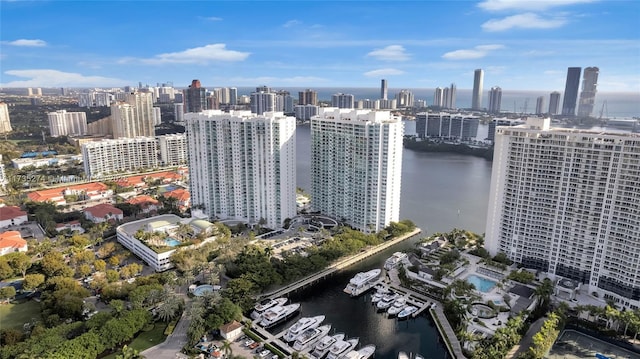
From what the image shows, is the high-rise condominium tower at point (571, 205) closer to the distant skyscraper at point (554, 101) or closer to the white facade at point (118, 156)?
the white facade at point (118, 156)

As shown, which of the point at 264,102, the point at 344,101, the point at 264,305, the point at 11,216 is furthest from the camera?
the point at 344,101

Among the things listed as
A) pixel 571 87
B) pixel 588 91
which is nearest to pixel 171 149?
pixel 588 91

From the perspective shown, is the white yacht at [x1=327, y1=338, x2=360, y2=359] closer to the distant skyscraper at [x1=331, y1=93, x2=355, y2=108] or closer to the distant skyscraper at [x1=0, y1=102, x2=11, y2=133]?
the distant skyscraper at [x1=0, y1=102, x2=11, y2=133]

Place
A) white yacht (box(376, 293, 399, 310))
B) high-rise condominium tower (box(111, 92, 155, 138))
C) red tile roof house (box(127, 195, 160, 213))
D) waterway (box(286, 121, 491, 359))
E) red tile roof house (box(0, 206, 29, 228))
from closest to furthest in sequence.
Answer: waterway (box(286, 121, 491, 359)) < white yacht (box(376, 293, 399, 310)) < red tile roof house (box(0, 206, 29, 228)) < red tile roof house (box(127, 195, 160, 213)) < high-rise condominium tower (box(111, 92, 155, 138))

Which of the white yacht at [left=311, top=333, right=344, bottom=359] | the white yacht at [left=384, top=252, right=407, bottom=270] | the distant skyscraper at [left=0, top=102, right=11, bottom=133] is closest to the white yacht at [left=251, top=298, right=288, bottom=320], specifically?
the white yacht at [left=311, top=333, right=344, bottom=359]

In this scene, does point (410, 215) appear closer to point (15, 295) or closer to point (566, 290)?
point (566, 290)

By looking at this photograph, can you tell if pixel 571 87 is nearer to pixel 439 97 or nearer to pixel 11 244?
pixel 11 244

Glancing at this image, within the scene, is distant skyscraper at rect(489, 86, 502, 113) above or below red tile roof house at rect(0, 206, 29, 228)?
above
